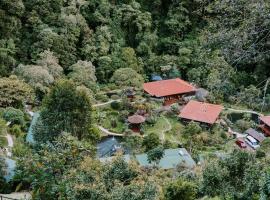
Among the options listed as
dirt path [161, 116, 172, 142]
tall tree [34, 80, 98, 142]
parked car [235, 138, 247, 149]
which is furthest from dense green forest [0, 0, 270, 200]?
parked car [235, 138, 247, 149]

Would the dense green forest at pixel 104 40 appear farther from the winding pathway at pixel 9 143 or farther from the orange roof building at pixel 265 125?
the winding pathway at pixel 9 143

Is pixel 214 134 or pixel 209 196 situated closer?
pixel 209 196

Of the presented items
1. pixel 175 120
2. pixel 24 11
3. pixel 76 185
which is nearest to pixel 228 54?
pixel 76 185

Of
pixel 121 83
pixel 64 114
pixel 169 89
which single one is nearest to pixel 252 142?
pixel 169 89

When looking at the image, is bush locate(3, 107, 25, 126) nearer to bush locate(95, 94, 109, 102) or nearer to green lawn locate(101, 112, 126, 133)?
green lawn locate(101, 112, 126, 133)

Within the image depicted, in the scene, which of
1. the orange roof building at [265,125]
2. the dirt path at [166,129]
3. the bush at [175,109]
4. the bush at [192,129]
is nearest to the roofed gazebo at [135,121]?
the dirt path at [166,129]

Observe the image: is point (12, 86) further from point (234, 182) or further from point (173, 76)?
point (234, 182)

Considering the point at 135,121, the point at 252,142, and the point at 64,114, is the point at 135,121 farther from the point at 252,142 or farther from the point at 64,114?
the point at 64,114
